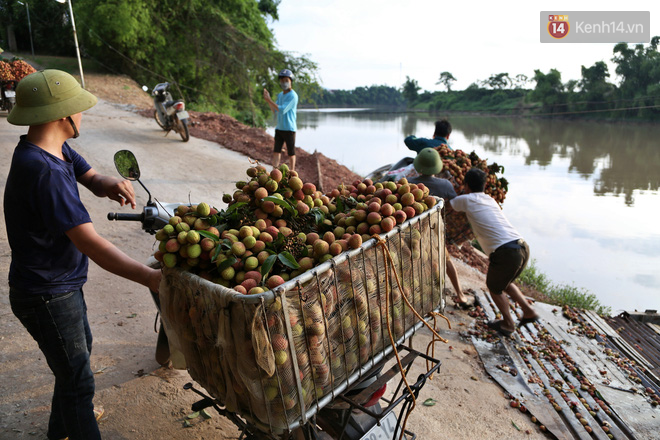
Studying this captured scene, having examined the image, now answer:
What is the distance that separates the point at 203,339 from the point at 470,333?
339cm

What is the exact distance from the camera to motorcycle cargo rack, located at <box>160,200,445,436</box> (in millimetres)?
1447

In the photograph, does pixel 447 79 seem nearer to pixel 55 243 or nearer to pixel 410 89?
pixel 410 89

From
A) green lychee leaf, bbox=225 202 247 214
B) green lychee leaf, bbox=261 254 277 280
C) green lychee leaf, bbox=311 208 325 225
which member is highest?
green lychee leaf, bbox=225 202 247 214

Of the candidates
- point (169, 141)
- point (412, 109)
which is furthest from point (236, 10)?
point (412, 109)

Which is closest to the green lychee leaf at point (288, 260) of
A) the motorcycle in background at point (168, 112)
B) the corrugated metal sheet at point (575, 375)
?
the corrugated metal sheet at point (575, 375)

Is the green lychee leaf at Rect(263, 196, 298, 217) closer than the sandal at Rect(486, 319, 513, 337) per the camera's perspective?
Yes

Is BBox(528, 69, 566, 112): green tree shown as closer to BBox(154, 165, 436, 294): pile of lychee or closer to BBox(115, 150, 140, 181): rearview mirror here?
BBox(154, 165, 436, 294): pile of lychee

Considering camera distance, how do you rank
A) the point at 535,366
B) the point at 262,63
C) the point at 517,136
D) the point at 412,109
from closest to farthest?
the point at 535,366 → the point at 262,63 → the point at 517,136 → the point at 412,109

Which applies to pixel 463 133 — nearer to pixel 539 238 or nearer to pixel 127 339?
pixel 539 238

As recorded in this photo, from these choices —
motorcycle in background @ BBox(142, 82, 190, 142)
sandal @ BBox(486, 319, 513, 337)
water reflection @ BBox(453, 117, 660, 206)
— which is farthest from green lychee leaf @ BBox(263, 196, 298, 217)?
water reflection @ BBox(453, 117, 660, 206)

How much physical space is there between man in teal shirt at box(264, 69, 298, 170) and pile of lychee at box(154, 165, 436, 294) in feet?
16.6

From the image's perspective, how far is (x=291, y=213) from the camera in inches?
82.3

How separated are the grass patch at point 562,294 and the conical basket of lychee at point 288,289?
5707 millimetres

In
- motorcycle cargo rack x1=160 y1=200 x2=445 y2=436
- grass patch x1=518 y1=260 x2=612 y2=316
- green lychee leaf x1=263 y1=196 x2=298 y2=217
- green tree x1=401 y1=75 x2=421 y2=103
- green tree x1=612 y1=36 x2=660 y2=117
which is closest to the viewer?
motorcycle cargo rack x1=160 y1=200 x2=445 y2=436
